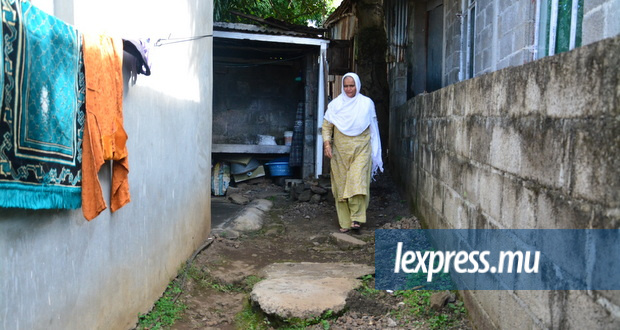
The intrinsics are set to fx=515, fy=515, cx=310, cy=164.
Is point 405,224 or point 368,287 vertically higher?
point 405,224

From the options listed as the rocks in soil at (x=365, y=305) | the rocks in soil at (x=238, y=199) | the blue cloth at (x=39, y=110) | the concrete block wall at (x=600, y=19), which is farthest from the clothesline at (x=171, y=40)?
the rocks in soil at (x=238, y=199)

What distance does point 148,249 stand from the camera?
143 inches

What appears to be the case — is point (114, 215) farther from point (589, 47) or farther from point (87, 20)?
point (589, 47)

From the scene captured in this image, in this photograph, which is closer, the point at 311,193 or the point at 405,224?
the point at 405,224

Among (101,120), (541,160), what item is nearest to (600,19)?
(541,160)

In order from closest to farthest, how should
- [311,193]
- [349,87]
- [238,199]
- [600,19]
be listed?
1. [600,19]
2. [349,87]
3. [311,193]
4. [238,199]

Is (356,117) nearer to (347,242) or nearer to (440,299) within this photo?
(347,242)

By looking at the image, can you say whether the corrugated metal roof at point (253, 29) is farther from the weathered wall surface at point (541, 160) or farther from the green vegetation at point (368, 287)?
the green vegetation at point (368, 287)

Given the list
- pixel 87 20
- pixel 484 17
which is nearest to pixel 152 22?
pixel 87 20

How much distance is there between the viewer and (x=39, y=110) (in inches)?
82.5

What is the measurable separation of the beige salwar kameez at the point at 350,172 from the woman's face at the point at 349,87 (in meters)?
0.46

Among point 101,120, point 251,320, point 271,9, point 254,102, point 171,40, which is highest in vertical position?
point 271,9

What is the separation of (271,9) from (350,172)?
24.2 ft

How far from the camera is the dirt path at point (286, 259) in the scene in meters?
3.68
